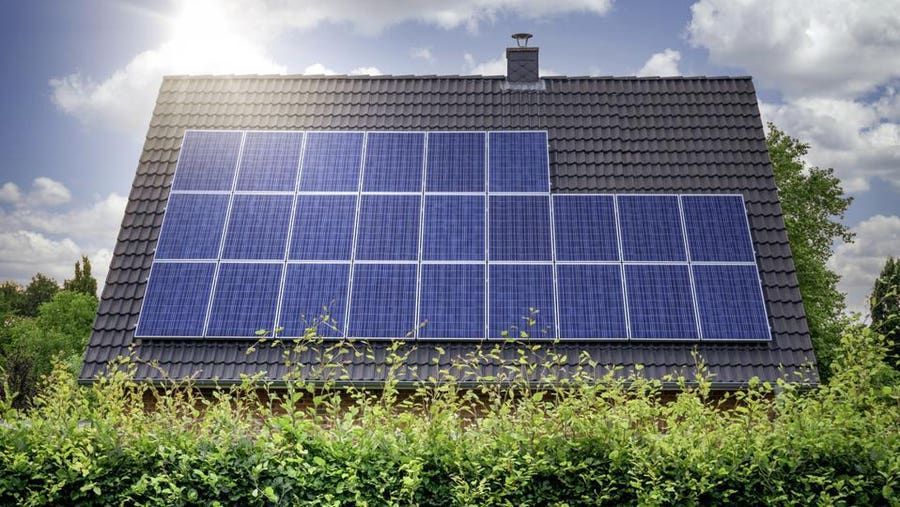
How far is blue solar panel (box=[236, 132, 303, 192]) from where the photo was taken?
1205cm

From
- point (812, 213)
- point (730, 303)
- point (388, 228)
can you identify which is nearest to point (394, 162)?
point (388, 228)

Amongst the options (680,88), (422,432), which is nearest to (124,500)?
(422,432)

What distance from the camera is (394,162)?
1214 cm

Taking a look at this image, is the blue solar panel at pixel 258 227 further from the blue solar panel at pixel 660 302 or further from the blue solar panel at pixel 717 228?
the blue solar panel at pixel 717 228

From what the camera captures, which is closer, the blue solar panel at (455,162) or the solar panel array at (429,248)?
the solar panel array at (429,248)

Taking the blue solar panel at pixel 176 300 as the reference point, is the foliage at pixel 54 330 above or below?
above

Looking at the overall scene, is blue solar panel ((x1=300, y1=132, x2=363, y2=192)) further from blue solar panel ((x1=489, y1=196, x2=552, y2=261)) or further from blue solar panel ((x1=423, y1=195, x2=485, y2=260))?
blue solar panel ((x1=489, y1=196, x2=552, y2=261))

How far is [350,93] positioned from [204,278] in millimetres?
4914

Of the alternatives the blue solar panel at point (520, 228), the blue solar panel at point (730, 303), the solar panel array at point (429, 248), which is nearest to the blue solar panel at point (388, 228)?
the solar panel array at point (429, 248)

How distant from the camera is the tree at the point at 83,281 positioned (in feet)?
153

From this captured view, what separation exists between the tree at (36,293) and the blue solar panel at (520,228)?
48.4 meters

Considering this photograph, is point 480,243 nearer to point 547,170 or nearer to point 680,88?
point 547,170

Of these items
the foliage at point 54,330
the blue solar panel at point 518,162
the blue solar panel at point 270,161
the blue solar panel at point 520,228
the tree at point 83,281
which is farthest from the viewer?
the tree at point 83,281

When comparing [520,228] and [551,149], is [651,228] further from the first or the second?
[551,149]
